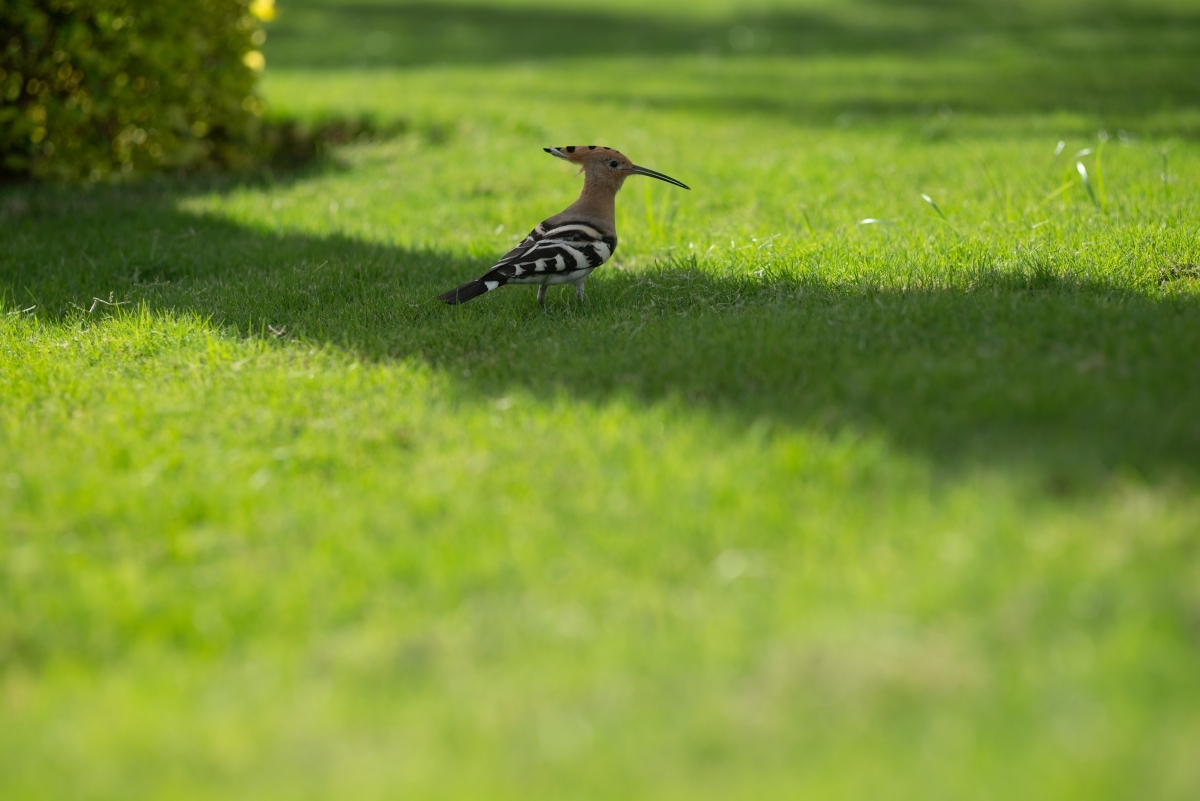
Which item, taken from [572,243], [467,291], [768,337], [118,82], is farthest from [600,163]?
[118,82]

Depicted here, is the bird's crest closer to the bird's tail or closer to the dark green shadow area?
the bird's tail

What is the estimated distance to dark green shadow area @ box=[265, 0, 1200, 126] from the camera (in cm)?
1189

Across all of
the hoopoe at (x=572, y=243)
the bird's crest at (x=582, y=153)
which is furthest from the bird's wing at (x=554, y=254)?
the bird's crest at (x=582, y=153)

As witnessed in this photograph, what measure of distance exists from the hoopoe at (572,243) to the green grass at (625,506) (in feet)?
0.74

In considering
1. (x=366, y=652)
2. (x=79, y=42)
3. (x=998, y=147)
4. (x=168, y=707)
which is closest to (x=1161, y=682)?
(x=366, y=652)

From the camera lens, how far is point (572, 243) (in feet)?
18.5

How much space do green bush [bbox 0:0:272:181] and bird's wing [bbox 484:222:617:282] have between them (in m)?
4.94

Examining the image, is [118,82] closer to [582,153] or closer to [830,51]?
[582,153]

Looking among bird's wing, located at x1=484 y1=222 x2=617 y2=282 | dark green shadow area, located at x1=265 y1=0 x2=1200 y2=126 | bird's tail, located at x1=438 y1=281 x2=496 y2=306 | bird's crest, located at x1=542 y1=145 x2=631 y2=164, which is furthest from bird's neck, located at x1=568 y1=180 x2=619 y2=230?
dark green shadow area, located at x1=265 y1=0 x2=1200 y2=126

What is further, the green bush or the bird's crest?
the green bush

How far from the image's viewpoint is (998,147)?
29.5ft

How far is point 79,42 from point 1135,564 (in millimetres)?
8522

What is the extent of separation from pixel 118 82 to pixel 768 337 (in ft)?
21.7

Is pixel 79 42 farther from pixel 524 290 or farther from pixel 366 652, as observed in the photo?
pixel 366 652
